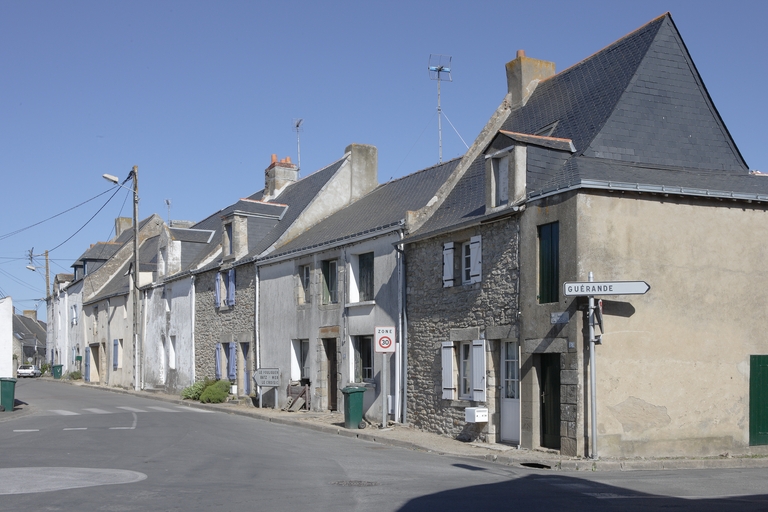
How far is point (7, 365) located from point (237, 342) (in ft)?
22.5

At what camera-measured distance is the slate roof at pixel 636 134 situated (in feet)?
47.0

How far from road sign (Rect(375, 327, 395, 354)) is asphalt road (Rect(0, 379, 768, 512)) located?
82.2 inches

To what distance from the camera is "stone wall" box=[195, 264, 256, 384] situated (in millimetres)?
26062

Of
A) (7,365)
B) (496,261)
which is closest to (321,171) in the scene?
(7,365)

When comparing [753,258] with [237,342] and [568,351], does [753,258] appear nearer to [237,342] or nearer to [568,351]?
[568,351]

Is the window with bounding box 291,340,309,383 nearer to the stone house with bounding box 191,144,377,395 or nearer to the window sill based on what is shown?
the stone house with bounding box 191,144,377,395

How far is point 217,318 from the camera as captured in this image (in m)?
28.1

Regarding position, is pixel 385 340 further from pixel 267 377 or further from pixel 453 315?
pixel 267 377

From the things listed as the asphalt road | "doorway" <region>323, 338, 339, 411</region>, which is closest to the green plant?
"doorway" <region>323, 338, 339, 411</region>

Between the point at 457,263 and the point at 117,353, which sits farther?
the point at 117,353

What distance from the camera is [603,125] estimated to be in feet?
50.0

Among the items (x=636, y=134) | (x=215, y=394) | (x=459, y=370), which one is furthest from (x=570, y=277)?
(x=215, y=394)

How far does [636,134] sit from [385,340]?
254 inches

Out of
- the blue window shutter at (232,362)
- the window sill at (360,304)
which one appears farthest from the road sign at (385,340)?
the blue window shutter at (232,362)
